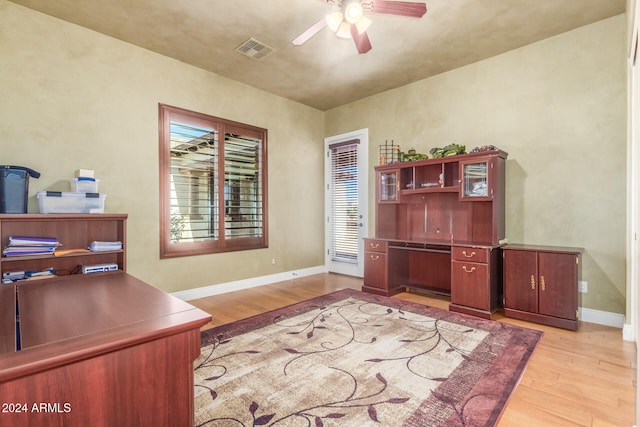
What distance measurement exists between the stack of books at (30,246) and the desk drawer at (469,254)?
386cm

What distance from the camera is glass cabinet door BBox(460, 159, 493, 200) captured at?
3516mm

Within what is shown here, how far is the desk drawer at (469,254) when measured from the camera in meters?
3.35

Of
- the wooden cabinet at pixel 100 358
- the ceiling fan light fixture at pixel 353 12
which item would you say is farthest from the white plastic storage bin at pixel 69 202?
the ceiling fan light fixture at pixel 353 12

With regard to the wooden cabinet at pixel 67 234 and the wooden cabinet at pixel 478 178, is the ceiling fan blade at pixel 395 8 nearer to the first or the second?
the wooden cabinet at pixel 478 178

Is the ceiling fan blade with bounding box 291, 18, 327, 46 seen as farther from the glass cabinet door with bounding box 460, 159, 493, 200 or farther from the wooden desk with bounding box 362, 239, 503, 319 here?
the wooden desk with bounding box 362, 239, 503, 319

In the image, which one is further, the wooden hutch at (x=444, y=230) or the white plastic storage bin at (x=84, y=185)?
the wooden hutch at (x=444, y=230)

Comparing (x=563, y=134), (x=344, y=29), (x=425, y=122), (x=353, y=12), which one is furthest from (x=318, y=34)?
(x=563, y=134)

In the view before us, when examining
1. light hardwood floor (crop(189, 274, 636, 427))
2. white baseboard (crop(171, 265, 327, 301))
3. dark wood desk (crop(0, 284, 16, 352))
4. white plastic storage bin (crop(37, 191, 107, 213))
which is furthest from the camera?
white baseboard (crop(171, 265, 327, 301))

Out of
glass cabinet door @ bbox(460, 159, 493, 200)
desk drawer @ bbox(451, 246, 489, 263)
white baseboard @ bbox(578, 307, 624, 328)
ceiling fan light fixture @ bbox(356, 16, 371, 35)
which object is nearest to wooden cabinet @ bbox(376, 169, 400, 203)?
glass cabinet door @ bbox(460, 159, 493, 200)

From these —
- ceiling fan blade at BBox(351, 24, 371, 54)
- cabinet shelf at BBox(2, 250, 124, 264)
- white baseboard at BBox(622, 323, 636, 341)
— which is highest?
ceiling fan blade at BBox(351, 24, 371, 54)

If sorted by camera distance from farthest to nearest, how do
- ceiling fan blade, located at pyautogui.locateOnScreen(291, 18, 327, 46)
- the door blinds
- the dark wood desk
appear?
1. the door blinds
2. ceiling fan blade, located at pyautogui.locateOnScreen(291, 18, 327, 46)
3. the dark wood desk

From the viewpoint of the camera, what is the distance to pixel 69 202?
2.81 metres

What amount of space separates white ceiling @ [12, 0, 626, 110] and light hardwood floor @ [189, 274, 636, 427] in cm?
304

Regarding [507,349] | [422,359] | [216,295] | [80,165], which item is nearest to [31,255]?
[80,165]
